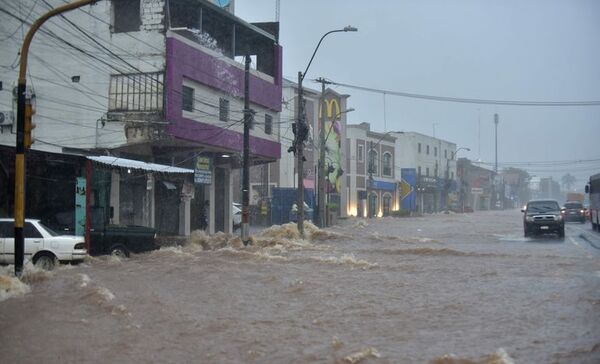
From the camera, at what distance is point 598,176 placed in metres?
35.9

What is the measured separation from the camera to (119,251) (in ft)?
65.3

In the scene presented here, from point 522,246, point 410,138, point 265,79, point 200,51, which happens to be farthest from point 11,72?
point 410,138

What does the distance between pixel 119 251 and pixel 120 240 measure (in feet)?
1.30

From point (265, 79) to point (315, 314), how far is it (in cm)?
2330

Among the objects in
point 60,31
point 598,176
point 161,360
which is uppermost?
point 60,31

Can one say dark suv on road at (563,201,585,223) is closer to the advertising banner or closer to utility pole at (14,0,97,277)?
the advertising banner

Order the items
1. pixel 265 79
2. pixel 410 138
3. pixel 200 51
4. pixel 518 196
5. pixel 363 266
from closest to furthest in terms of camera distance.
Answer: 1. pixel 363 266
2. pixel 200 51
3. pixel 265 79
4. pixel 410 138
5. pixel 518 196

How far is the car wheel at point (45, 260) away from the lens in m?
16.4

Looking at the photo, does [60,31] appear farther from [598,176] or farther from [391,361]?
[598,176]

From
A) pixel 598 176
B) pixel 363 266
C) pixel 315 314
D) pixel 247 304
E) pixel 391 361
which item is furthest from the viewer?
pixel 598 176

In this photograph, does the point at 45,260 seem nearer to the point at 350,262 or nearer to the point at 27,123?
the point at 27,123

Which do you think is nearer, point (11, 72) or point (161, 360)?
point (161, 360)

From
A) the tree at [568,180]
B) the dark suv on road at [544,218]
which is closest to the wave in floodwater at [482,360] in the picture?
the dark suv on road at [544,218]

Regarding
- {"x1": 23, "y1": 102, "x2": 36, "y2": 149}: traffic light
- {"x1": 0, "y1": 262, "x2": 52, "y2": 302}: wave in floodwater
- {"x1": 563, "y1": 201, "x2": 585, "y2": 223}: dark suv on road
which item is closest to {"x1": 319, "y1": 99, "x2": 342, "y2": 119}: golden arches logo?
{"x1": 563, "y1": 201, "x2": 585, "y2": 223}: dark suv on road
